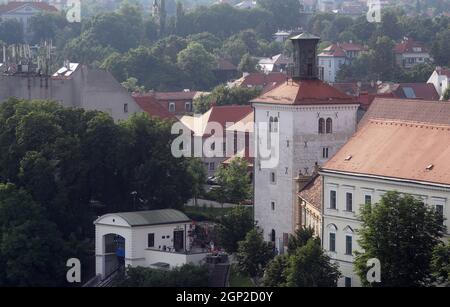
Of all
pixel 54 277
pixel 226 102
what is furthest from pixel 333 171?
pixel 226 102

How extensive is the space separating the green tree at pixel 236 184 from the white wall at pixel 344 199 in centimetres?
1787

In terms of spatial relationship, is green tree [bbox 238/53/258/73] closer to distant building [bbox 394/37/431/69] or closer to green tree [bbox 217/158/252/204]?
distant building [bbox 394/37/431/69]

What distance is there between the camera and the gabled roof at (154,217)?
75875 millimetres

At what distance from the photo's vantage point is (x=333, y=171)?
68375mm

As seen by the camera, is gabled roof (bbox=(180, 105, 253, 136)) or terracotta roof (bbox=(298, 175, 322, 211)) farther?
gabled roof (bbox=(180, 105, 253, 136))

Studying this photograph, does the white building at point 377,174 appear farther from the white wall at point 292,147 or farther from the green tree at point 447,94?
the green tree at point 447,94

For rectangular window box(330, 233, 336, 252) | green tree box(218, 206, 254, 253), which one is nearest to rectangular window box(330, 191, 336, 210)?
rectangular window box(330, 233, 336, 252)

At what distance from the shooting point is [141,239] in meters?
75.5

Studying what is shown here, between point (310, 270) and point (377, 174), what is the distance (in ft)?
13.1

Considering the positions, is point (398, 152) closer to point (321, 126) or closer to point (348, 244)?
point (348, 244)

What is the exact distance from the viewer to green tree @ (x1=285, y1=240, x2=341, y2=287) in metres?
65.1

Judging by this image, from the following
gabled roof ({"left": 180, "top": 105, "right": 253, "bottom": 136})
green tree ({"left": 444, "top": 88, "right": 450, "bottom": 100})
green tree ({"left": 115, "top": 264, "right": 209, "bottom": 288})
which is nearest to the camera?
green tree ({"left": 115, "top": 264, "right": 209, "bottom": 288})

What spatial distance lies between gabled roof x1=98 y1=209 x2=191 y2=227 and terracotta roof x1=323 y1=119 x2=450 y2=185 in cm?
964
